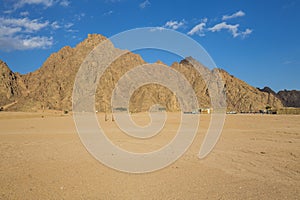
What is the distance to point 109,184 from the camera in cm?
712

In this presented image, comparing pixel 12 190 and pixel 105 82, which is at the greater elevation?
pixel 105 82

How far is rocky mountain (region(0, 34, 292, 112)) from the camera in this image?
113825mm

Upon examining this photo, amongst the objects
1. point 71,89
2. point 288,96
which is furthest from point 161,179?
point 288,96

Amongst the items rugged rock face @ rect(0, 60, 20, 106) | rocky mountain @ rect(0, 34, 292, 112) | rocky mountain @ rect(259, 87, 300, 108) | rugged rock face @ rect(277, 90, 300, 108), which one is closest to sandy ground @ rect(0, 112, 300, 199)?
rocky mountain @ rect(0, 34, 292, 112)

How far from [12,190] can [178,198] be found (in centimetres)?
391

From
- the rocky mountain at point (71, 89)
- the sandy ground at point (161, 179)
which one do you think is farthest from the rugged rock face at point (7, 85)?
the sandy ground at point (161, 179)

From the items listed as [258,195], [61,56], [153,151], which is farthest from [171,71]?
[61,56]

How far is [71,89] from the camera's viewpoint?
12888 centimetres

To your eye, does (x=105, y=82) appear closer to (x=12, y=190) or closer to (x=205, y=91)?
(x=205, y=91)

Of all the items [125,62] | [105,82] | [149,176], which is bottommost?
[149,176]

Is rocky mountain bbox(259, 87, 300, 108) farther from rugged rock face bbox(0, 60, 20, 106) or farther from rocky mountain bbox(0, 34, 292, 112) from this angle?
rugged rock face bbox(0, 60, 20, 106)

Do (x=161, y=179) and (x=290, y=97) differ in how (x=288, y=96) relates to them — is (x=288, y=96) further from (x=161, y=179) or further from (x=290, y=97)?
(x=161, y=179)

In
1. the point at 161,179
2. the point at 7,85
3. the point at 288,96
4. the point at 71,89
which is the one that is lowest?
the point at 161,179

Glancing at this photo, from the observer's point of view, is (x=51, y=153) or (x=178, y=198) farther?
(x=51, y=153)
